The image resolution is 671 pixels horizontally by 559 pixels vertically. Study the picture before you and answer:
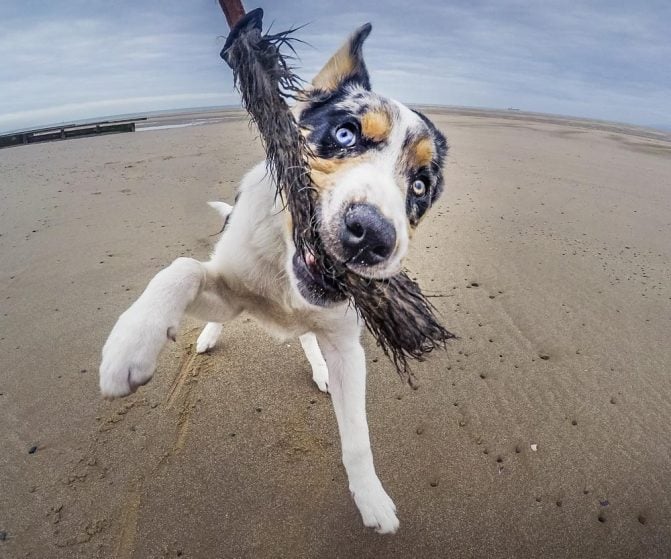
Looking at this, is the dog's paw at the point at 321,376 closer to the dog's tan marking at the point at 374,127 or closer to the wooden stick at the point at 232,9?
the dog's tan marking at the point at 374,127

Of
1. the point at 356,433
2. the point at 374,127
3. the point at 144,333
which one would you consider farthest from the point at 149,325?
the point at 374,127

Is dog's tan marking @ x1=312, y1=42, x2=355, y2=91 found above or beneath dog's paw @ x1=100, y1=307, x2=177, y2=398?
above

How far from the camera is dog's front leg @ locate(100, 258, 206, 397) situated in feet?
6.90

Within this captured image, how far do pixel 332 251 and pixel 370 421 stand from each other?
1798mm

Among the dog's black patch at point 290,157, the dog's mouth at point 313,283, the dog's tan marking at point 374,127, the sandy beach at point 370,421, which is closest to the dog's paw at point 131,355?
the dog's mouth at point 313,283

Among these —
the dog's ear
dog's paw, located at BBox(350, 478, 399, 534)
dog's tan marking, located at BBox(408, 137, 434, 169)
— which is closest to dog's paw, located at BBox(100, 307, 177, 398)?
dog's paw, located at BBox(350, 478, 399, 534)

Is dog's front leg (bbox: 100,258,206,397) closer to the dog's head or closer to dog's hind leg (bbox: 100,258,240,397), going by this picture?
dog's hind leg (bbox: 100,258,240,397)

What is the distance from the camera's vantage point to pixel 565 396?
370 centimetres

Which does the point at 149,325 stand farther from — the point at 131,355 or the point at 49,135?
the point at 49,135

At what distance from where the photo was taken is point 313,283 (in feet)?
7.65

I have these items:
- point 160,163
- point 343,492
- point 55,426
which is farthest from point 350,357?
point 160,163

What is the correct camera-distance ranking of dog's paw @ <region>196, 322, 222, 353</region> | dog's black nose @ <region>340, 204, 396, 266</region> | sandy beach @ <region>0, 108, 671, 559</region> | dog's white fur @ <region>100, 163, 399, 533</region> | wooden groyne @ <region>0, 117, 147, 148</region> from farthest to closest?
wooden groyne @ <region>0, 117, 147, 148</region>
dog's paw @ <region>196, 322, 222, 353</region>
sandy beach @ <region>0, 108, 671, 559</region>
dog's white fur @ <region>100, 163, 399, 533</region>
dog's black nose @ <region>340, 204, 396, 266</region>

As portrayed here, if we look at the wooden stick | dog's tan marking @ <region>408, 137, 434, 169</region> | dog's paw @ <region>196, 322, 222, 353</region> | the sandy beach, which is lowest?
the sandy beach

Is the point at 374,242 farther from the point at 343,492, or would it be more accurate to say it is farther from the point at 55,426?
the point at 55,426
